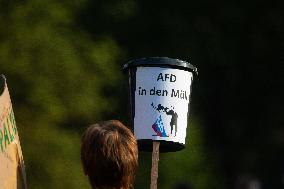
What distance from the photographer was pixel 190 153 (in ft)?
20.1

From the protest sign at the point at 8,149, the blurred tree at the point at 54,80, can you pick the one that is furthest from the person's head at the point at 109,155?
the blurred tree at the point at 54,80

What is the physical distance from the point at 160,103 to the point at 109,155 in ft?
3.69

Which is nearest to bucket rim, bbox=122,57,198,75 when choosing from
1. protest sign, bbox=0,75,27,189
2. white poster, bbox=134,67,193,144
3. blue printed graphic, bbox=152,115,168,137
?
white poster, bbox=134,67,193,144

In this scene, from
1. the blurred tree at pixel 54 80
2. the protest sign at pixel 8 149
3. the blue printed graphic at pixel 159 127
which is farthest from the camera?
the blurred tree at pixel 54 80

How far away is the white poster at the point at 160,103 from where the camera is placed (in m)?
2.88

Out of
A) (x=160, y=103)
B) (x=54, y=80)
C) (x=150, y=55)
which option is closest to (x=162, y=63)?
(x=160, y=103)

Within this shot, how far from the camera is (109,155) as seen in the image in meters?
1.78

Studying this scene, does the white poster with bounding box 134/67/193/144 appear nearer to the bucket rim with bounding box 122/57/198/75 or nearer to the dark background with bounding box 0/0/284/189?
the bucket rim with bounding box 122/57/198/75

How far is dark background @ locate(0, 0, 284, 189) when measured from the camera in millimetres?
5895

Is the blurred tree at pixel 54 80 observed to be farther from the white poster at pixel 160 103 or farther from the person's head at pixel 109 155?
the person's head at pixel 109 155

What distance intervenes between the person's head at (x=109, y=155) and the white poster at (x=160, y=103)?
1060 mm

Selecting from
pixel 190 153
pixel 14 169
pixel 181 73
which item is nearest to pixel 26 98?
pixel 190 153

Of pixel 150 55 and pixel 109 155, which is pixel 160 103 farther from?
pixel 150 55

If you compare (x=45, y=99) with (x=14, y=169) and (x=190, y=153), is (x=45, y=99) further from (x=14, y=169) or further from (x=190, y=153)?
(x=14, y=169)
